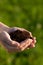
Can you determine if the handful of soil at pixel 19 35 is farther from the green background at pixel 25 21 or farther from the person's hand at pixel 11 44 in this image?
the green background at pixel 25 21

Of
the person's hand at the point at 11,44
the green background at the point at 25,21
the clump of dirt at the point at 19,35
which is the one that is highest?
the green background at the point at 25,21

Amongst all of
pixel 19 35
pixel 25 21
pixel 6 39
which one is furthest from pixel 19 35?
pixel 25 21

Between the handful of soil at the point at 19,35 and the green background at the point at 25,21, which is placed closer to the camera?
the handful of soil at the point at 19,35

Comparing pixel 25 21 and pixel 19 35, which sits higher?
pixel 25 21

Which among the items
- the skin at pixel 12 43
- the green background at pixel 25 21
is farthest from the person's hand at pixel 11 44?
the green background at pixel 25 21

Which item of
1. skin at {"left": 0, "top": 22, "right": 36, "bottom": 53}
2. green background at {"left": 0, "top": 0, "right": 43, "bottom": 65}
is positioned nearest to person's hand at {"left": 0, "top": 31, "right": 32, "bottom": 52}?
skin at {"left": 0, "top": 22, "right": 36, "bottom": 53}

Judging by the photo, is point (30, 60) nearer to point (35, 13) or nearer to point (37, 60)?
point (37, 60)

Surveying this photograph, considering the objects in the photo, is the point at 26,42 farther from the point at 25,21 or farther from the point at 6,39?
the point at 25,21

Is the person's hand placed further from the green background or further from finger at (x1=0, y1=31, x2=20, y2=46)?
the green background

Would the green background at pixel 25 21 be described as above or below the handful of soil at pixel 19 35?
above
